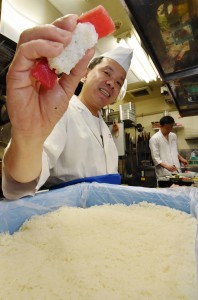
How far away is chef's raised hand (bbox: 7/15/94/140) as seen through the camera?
44cm

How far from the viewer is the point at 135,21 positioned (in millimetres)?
1046

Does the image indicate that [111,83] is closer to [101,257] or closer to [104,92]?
[104,92]

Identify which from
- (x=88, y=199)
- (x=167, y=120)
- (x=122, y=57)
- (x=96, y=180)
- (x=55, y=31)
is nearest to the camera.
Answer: (x=55, y=31)

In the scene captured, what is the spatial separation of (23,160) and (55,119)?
0.17 m

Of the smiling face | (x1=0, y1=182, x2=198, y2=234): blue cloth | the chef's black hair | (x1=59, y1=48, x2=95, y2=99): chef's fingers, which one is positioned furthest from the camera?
the chef's black hair

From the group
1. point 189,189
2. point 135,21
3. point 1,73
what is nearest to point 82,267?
point 189,189

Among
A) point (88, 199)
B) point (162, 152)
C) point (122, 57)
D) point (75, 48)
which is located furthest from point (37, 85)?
A: point (162, 152)

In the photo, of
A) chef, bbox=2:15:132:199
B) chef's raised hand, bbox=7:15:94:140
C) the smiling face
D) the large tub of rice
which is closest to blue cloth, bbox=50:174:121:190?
chef, bbox=2:15:132:199

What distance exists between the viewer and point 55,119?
60 cm

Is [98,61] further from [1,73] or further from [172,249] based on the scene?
[172,249]

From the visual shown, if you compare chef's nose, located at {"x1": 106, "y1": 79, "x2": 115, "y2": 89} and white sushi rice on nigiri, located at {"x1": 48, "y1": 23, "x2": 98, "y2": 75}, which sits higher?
chef's nose, located at {"x1": 106, "y1": 79, "x2": 115, "y2": 89}

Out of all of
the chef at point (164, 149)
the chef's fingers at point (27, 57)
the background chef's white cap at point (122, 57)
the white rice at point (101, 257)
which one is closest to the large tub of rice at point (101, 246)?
the white rice at point (101, 257)

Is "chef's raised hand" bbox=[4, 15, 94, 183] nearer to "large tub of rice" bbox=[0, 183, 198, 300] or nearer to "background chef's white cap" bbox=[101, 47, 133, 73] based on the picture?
"large tub of rice" bbox=[0, 183, 198, 300]

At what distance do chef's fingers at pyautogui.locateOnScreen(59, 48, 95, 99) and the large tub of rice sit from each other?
43 cm
